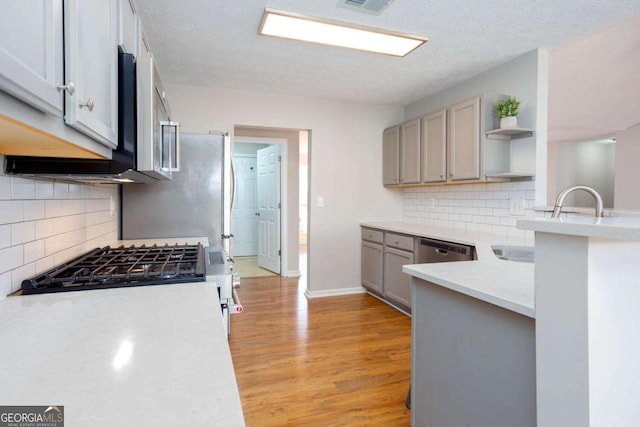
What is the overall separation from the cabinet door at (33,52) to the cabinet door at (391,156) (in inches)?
144

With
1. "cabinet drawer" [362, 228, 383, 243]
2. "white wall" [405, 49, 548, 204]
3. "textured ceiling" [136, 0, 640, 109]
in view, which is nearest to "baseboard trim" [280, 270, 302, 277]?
"cabinet drawer" [362, 228, 383, 243]

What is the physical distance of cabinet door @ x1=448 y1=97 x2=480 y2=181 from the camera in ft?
9.77

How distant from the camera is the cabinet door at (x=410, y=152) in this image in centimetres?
375

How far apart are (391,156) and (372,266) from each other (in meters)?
1.32

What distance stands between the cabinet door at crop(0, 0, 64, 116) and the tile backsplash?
3.05 m

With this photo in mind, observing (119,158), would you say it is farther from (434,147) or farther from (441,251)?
(434,147)

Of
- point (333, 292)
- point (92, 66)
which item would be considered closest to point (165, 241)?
point (92, 66)

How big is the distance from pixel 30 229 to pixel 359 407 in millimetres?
1796

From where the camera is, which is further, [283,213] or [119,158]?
[283,213]

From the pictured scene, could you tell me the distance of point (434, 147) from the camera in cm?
349

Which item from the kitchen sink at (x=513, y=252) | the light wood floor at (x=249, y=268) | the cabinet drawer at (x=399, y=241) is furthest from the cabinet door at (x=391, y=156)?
the light wood floor at (x=249, y=268)

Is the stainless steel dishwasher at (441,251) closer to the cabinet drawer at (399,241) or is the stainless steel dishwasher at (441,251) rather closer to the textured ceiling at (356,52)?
the cabinet drawer at (399,241)

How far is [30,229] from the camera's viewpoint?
1.27 meters

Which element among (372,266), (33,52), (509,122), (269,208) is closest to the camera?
(33,52)
